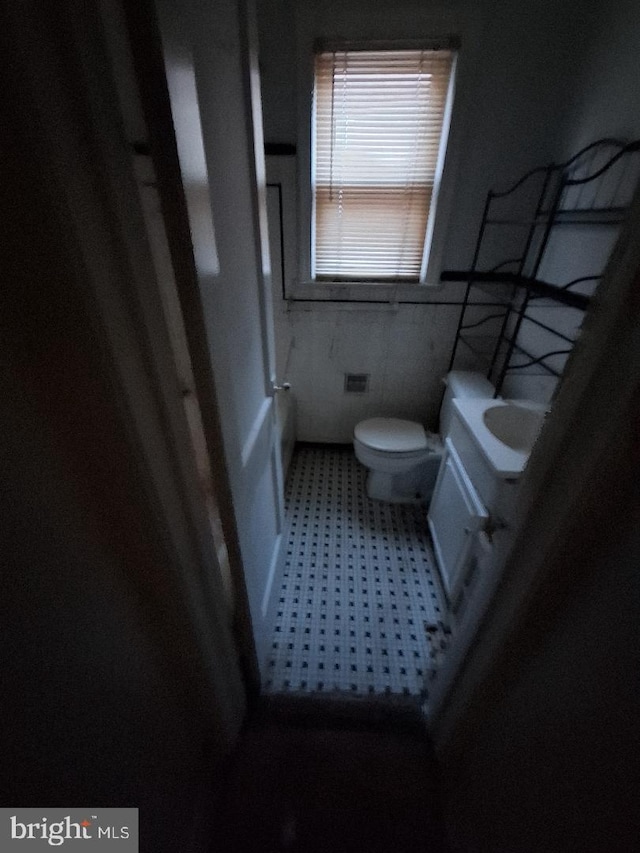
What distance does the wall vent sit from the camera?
93.5 inches

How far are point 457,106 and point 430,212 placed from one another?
1.42ft

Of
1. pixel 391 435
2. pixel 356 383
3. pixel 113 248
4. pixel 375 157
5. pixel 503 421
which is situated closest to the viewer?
pixel 113 248

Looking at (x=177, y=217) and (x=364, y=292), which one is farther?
(x=364, y=292)

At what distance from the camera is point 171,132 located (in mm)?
475

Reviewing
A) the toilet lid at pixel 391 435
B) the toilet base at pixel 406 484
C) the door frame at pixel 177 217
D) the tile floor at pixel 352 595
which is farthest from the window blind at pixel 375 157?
the door frame at pixel 177 217

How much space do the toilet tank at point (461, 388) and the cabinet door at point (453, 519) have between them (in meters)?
0.38

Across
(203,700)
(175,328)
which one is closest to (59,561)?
(175,328)

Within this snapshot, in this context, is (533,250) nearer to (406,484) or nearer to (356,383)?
(356,383)

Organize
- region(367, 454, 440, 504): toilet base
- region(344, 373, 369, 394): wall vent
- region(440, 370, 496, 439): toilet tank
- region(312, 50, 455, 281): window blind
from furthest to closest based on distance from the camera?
region(344, 373, 369, 394): wall vent < region(367, 454, 440, 504): toilet base < region(440, 370, 496, 439): toilet tank < region(312, 50, 455, 281): window blind

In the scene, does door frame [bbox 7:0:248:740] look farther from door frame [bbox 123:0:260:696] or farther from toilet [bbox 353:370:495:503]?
toilet [bbox 353:370:495:503]

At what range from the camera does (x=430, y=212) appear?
192 cm

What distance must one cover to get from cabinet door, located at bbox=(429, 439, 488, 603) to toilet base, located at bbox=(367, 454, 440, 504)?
0.82 feet

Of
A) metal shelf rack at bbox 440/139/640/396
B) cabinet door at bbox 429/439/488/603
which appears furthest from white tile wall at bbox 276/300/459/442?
cabinet door at bbox 429/439/488/603

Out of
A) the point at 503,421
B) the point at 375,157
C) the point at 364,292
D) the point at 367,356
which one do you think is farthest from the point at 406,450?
the point at 375,157
